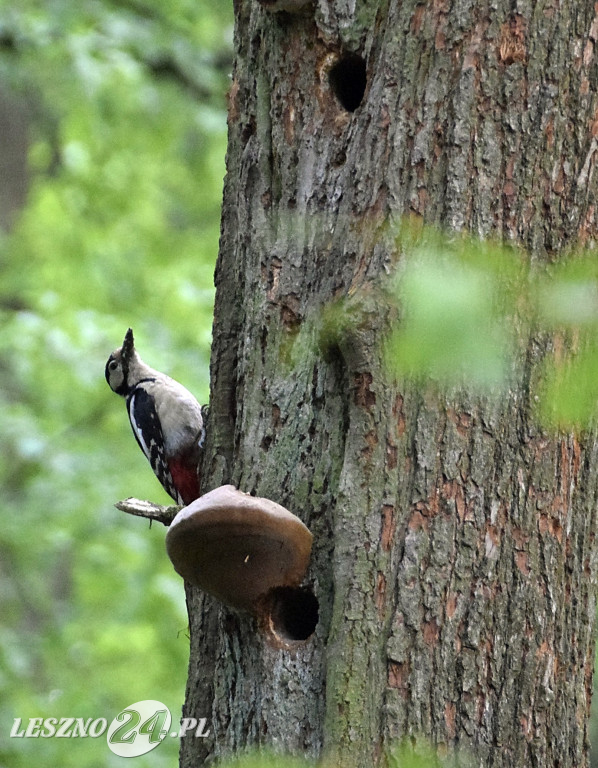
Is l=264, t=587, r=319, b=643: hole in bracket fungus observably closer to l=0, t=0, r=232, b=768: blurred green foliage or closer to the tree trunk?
the tree trunk

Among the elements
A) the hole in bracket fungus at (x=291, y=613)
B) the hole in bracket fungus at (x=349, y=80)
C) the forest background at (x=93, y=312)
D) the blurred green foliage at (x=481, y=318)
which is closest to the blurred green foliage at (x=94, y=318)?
the forest background at (x=93, y=312)

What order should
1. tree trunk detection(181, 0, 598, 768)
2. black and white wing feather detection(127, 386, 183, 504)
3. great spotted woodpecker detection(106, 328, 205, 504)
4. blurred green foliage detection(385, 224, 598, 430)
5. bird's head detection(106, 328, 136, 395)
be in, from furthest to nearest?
1. bird's head detection(106, 328, 136, 395)
2. black and white wing feather detection(127, 386, 183, 504)
3. great spotted woodpecker detection(106, 328, 205, 504)
4. tree trunk detection(181, 0, 598, 768)
5. blurred green foliage detection(385, 224, 598, 430)

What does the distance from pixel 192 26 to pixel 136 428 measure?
16.0 ft

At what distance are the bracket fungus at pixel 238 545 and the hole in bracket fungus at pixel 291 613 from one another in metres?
0.05

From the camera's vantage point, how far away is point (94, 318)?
7910 mm

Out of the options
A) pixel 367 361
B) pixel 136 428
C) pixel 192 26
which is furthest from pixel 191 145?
pixel 367 361

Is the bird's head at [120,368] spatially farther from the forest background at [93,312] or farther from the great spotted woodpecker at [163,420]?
the forest background at [93,312]

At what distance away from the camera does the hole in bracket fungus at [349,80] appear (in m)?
2.94

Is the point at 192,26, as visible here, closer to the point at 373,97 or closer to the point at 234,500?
the point at 373,97

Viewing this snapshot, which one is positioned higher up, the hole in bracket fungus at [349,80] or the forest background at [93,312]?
the forest background at [93,312]

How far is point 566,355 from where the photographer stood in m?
2.48

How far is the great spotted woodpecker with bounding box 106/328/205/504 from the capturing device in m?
5.45

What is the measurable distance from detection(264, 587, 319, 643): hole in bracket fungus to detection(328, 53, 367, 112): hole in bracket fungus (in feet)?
4.35

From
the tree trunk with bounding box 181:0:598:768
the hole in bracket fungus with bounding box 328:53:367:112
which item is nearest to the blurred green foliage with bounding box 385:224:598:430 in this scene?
the tree trunk with bounding box 181:0:598:768
